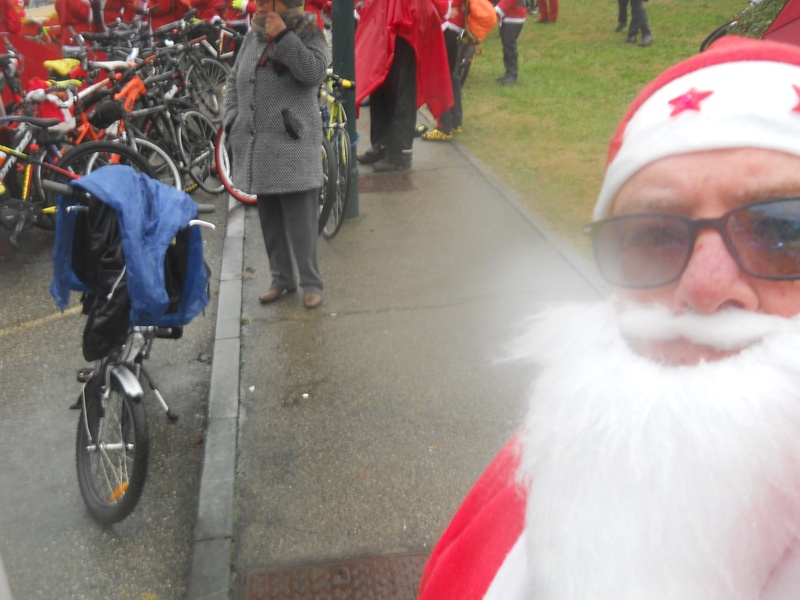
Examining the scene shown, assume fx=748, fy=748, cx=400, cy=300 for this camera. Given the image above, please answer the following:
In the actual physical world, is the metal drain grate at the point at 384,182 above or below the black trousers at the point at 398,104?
below

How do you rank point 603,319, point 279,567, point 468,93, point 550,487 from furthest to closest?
point 468,93
point 279,567
point 603,319
point 550,487

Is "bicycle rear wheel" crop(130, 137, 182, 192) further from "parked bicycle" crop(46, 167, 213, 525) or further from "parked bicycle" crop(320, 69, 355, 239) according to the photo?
"parked bicycle" crop(46, 167, 213, 525)

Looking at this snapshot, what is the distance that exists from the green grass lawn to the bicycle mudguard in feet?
12.0

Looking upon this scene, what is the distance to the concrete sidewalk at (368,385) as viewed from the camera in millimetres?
3359

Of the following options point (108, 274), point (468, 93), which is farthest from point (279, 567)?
point (468, 93)

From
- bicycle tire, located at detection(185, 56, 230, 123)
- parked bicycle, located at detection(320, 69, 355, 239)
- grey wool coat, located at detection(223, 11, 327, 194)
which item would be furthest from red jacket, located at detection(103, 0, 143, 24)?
grey wool coat, located at detection(223, 11, 327, 194)

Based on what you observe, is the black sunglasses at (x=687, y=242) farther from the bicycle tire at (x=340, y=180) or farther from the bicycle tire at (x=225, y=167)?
the bicycle tire at (x=225, y=167)

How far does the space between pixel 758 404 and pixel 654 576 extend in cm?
24

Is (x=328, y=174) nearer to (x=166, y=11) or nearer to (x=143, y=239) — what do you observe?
(x=143, y=239)

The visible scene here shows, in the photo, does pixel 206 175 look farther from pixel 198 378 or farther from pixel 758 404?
pixel 758 404

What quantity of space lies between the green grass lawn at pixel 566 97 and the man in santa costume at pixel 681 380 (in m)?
4.83

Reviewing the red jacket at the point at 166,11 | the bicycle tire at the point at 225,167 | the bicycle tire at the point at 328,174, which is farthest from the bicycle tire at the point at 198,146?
the red jacket at the point at 166,11

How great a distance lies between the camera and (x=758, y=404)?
88 centimetres

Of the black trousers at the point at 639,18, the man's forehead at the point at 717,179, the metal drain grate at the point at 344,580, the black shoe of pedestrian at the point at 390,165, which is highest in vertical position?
the man's forehead at the point at 717,179
